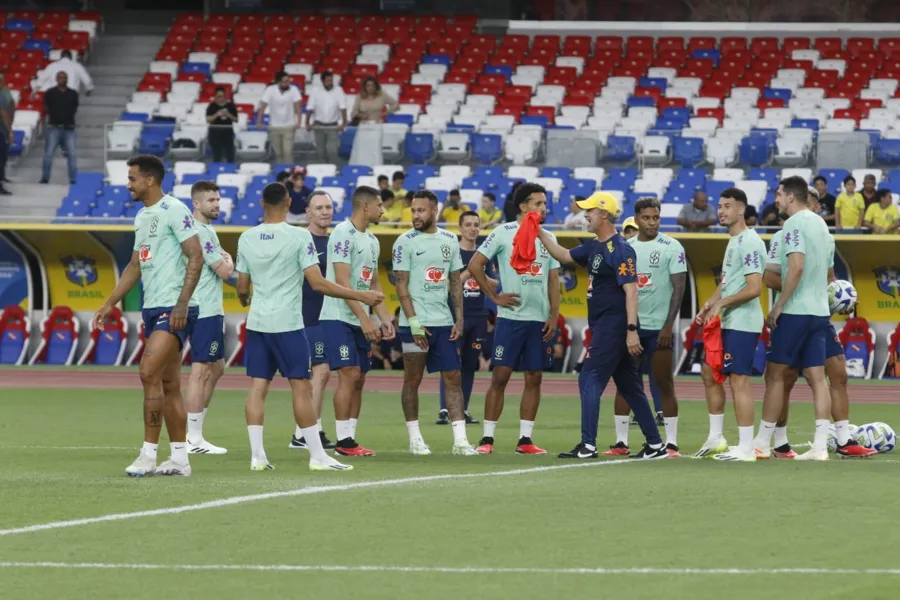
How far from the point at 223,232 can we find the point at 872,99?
48.4 feet

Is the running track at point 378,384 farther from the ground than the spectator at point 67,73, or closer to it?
closer to it

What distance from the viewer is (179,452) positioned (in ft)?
37.1

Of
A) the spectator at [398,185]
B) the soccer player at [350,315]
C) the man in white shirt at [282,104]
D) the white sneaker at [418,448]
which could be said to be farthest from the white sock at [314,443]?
the man in white shirt at [282,104]

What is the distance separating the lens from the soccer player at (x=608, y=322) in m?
12.8

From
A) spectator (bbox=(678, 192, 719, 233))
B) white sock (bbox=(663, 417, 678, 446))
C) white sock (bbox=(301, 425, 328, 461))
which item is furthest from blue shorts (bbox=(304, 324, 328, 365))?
spectator (bbox=(678, 192, 719, 233))

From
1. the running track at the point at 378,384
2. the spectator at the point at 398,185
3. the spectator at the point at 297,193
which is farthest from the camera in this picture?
the spectator at the point at 398,185

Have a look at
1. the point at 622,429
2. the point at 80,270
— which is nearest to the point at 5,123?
the point at 80,270

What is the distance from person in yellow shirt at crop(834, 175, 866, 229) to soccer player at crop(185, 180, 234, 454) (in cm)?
1294

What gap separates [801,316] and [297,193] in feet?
43.6

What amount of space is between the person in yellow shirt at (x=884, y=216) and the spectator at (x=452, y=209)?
6.07 meters

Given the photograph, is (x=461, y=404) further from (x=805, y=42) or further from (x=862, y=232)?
(x=805, y=42)

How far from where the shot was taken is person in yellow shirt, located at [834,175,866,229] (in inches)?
951

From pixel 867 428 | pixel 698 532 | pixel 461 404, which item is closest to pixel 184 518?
pixel 698 532

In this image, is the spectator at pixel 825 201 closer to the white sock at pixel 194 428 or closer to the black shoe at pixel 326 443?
the black shoe at pixel 326 443
